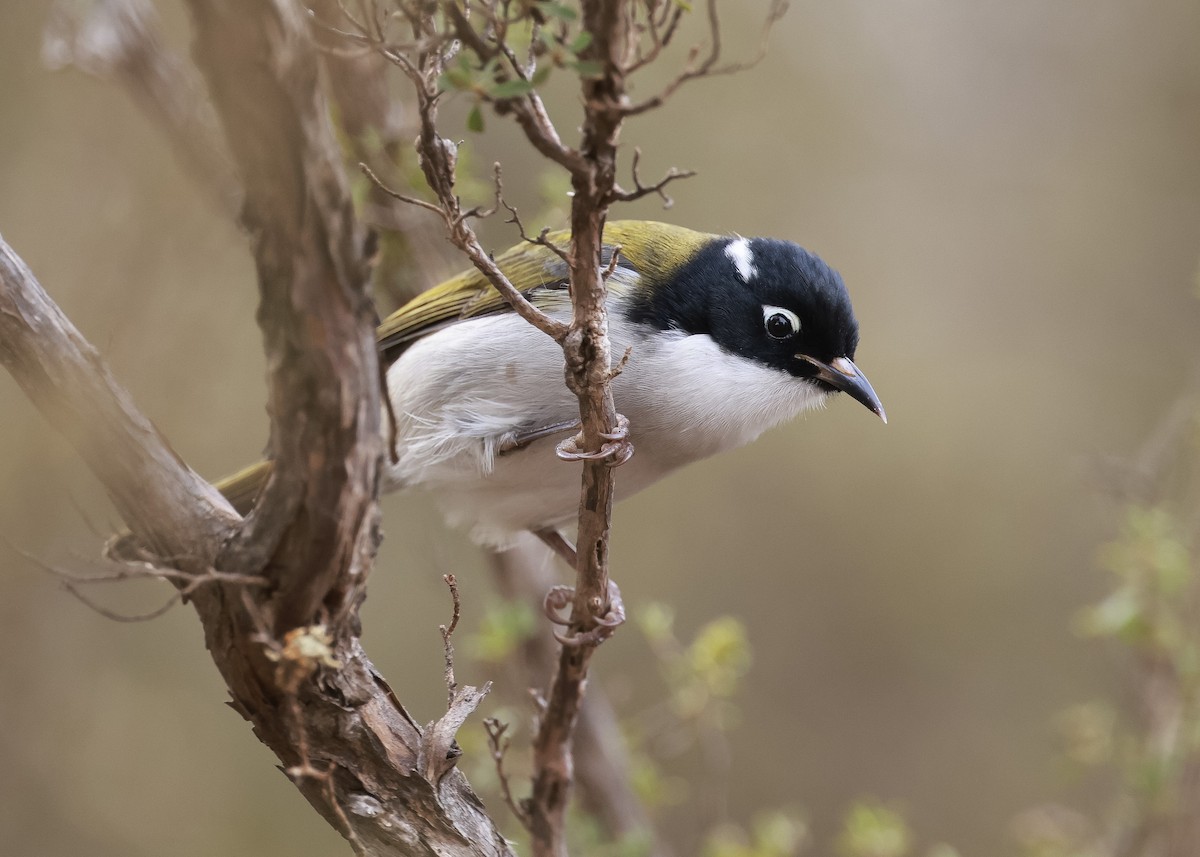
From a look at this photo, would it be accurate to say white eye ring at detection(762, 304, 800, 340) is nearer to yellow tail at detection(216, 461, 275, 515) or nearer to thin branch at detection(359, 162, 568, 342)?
thin branch at detection(359, 162, 568, 342)

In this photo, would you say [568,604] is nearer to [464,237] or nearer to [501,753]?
[501,753]

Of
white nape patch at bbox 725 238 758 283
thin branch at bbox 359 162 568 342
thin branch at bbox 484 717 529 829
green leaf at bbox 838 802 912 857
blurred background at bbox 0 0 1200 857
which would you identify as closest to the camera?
thin branch at bbox 359 162 568 342

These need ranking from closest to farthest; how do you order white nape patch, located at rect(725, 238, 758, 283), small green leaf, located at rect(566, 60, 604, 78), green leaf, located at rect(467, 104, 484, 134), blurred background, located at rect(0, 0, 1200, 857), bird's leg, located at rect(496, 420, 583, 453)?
small green leaf, located at rect(566, 60, 604, 78)
green leaf, located at rect(467, 104, 484, 134)
bird's leg, located at rect(496, 420, 583, 453)
white nape patch, located at rect(725, 238, 758, 283)
blurred background, located at rect(0, 0, 1200, 857)

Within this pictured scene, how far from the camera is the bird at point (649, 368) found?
3.15 meters

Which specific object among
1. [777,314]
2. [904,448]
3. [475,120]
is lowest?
[904,448]

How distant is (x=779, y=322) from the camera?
320cm

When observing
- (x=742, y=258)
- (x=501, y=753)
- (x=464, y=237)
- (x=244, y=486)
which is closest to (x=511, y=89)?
(x=464, y=237)

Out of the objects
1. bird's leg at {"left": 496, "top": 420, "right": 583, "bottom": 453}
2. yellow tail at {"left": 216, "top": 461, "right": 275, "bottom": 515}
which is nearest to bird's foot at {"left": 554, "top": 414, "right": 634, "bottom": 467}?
bird's leg at {"left": 496, "top": 420, "right": 583, "bottom": 453}

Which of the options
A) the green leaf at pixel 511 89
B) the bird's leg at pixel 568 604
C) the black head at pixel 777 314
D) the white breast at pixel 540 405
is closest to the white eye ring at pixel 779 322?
the black head at pixel 777 314

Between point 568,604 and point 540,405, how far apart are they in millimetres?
633

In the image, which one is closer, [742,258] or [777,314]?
[777,314]

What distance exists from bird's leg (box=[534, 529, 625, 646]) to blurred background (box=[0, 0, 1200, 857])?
2.21 m

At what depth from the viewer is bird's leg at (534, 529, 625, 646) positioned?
2.71m

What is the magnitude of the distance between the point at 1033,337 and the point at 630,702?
3.49m
